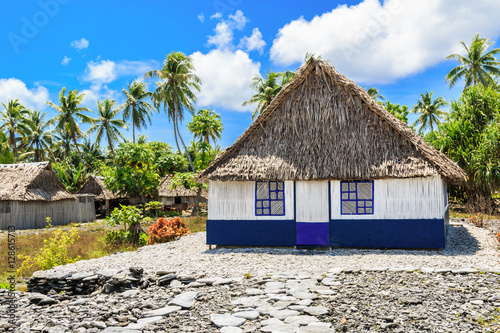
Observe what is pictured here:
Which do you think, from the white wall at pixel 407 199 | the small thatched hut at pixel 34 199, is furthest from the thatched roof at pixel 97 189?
the white wall at pixel 407 199

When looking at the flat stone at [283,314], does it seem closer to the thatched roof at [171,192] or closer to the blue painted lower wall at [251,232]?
the blue painted lower wall at [251,232]

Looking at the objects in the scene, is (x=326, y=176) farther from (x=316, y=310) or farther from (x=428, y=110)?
(x=428, y=110)

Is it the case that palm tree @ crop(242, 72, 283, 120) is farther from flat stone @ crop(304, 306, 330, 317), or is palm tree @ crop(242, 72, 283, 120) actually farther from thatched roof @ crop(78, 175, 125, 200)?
flat stone @ crop(304, 306, 330, 317)

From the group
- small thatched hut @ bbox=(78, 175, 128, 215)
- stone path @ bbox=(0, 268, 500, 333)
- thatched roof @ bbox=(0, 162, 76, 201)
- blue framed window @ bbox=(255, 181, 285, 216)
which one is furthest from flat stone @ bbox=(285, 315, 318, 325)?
small thatched hut @ bbox=(78, 175, 128, 215)

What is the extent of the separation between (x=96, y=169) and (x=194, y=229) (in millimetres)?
27572

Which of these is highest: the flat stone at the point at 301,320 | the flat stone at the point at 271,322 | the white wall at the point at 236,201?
the white wall at the point at 236,201

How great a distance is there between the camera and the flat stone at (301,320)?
5.25 meters

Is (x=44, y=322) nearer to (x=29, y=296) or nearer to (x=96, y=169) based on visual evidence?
(x=29, y=296)

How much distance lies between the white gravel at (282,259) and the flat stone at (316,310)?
7.81ft

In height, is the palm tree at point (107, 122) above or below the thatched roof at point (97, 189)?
above

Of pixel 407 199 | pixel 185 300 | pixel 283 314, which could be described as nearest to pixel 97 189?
pixel 407 199

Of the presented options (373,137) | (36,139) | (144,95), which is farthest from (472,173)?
(36,139)

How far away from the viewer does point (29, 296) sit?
8031mm

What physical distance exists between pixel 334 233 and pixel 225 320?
21.2 ft
